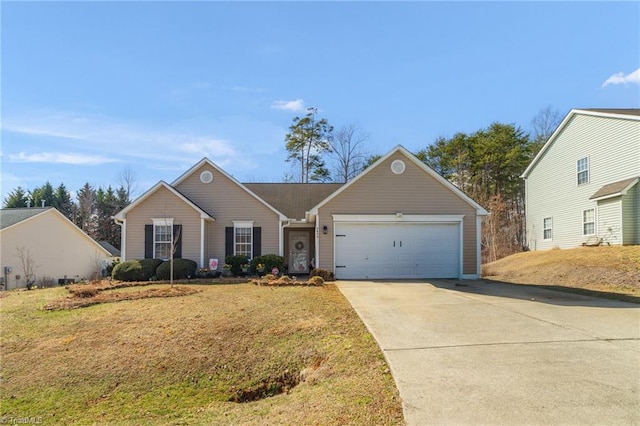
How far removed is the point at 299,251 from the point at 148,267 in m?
7.00

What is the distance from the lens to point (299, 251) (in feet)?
67.2

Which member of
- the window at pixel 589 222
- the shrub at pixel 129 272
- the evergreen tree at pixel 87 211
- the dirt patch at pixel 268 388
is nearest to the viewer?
the dirt patch at pixel 268 388

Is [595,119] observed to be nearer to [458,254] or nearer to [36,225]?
[458,254]

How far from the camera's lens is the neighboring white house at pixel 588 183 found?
59.1 ft

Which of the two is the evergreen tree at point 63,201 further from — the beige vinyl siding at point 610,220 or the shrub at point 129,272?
the beige vinyl siding at point 610,220

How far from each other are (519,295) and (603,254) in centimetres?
855

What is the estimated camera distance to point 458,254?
16.6m

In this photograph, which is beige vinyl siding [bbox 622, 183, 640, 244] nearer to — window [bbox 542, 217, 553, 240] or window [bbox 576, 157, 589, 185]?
window [bbox 576, 157, 589, 185]

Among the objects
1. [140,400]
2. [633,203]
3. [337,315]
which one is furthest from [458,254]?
[140,400]

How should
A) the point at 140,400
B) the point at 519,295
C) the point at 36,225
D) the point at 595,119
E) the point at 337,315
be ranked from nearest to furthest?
the point at 140,400, the point at 337,315, the point at 519,295, the point at 595,119, the point at 36,225

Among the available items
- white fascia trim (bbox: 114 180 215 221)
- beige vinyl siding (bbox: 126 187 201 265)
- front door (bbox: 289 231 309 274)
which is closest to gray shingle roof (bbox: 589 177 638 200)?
front door (bbox: 289 231 309 274)

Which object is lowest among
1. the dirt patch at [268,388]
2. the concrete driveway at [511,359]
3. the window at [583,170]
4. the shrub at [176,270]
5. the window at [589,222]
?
the dirt patch at [268,388]

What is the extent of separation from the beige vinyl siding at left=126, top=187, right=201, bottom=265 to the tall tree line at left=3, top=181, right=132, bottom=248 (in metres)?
29.6

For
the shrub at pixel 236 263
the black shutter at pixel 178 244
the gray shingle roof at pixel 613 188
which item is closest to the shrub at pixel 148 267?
the black shutter at pixel 178 244
